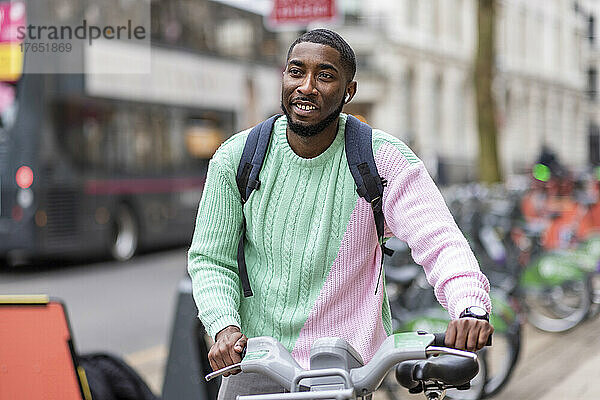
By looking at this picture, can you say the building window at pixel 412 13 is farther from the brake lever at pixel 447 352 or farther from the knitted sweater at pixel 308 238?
the brake lever at pixel 447 352

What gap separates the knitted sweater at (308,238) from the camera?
8.23 feet

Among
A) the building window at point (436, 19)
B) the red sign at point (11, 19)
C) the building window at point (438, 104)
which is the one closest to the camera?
the red sign at point (11, 19)

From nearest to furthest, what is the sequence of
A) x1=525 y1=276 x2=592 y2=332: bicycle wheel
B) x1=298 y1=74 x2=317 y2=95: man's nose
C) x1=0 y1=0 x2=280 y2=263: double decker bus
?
1. x1=298 y1=74 x2=317 y2=95: man's nose
2. x1=525 y1=276 x2=592 y2=332: bicycle wheel
3. x1=0 y1=0 x2=280 y2=263: double decker bus

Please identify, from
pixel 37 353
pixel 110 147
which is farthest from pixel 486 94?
pixel 37 353

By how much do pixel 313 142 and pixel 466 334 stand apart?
64 centimetres

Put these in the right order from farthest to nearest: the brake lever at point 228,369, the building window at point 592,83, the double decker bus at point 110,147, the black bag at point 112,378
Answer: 1. the building window at point 592,83
2. the double decker bus at point 110,147
3. the black bag at point 112,378
4. the brake lever at point 228,369

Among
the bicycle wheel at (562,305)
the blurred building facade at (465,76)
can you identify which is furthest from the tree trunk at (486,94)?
the blurred building facade at (465,76)

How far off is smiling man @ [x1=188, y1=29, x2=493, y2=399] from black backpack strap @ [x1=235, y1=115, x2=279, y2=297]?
2 cm

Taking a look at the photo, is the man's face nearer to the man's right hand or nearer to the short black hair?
the short black hair

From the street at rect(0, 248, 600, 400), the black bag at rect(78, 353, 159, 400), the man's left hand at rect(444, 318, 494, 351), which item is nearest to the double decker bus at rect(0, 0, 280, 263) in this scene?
the street at rect(0, 248, 600, 400)

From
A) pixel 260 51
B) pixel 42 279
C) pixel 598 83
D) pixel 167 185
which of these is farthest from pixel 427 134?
pixel 42 279

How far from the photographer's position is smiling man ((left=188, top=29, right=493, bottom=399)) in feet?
7.98

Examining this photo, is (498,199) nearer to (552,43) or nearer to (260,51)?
(260,51)

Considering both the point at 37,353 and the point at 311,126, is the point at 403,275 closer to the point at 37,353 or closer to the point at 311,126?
the point at 37,353
